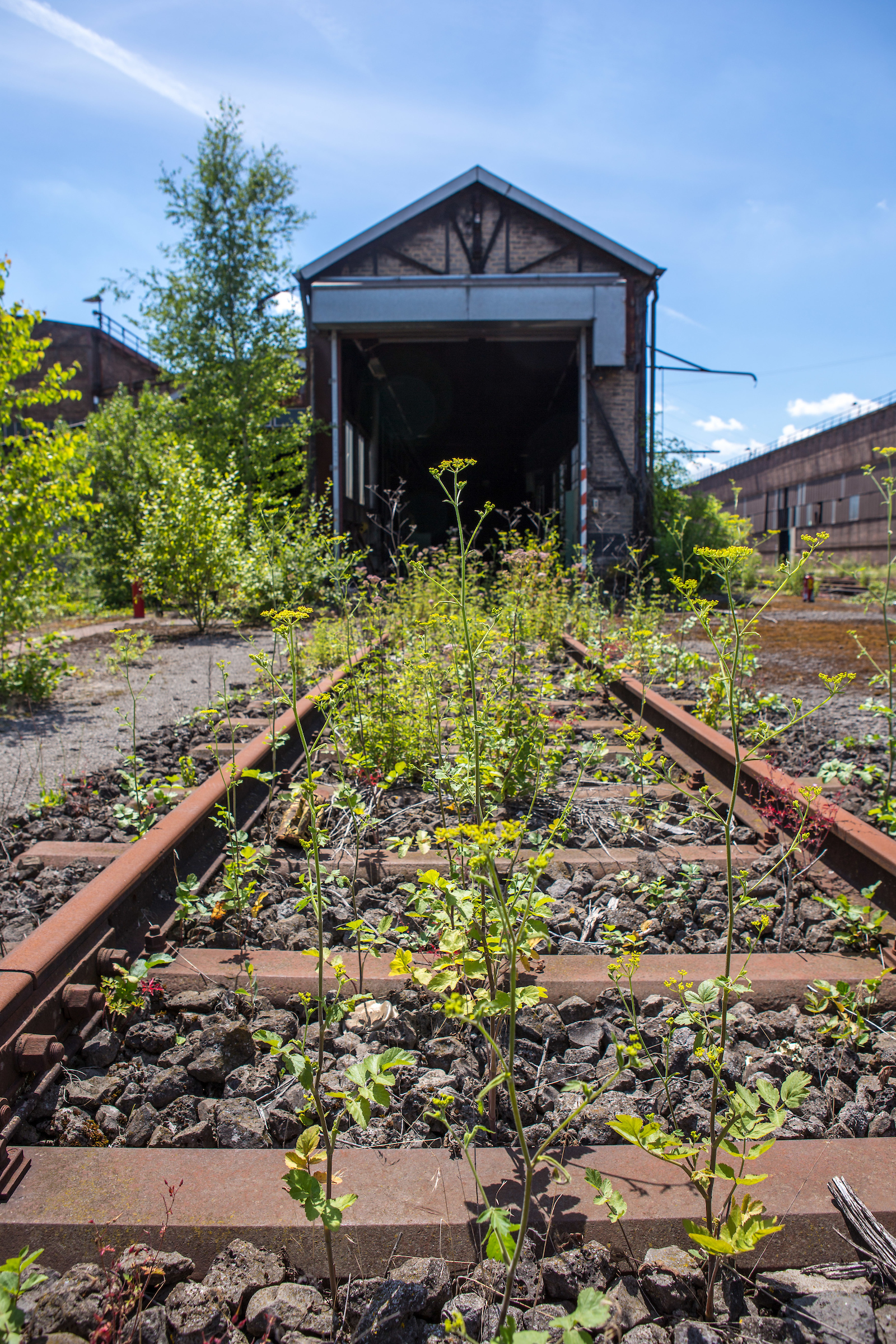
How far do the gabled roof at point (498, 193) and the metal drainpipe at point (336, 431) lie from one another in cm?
142

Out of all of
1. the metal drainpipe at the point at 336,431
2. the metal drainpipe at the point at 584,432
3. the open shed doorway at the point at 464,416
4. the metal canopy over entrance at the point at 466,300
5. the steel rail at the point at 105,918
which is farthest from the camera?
the open shed doorway at the point at 464,416

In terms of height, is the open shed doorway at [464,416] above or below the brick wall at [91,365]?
below


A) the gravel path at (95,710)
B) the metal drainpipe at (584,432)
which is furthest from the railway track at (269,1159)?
the metal drainpipe at (584,432)

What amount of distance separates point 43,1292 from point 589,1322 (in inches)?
31.6

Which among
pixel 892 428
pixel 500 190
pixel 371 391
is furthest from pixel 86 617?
pixel 892 428

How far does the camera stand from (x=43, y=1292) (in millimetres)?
1138

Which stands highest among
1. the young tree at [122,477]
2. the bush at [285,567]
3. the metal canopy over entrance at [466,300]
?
the metal canopy over entrance at [466,300]

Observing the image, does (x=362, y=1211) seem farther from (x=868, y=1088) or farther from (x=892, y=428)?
(x=892, y=428)

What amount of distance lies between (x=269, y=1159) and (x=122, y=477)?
20.1 meters

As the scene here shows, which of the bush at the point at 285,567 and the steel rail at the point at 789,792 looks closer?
the steel rail at the point at 789,792

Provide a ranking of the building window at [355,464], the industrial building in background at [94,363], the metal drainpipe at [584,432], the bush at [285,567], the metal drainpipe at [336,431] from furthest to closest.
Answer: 1. the industrial building in background at [94,363]
2. the building window at [355,464]
3. the metal drainpipe at [584,432]
4. the metal drainpipe at [336,431]
5. the bush at [285,567]

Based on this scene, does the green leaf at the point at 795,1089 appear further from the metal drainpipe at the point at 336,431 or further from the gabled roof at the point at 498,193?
the gabled roof at the point at 498,193

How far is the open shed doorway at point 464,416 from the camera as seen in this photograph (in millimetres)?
17156

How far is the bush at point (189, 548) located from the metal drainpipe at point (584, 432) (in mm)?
6541
